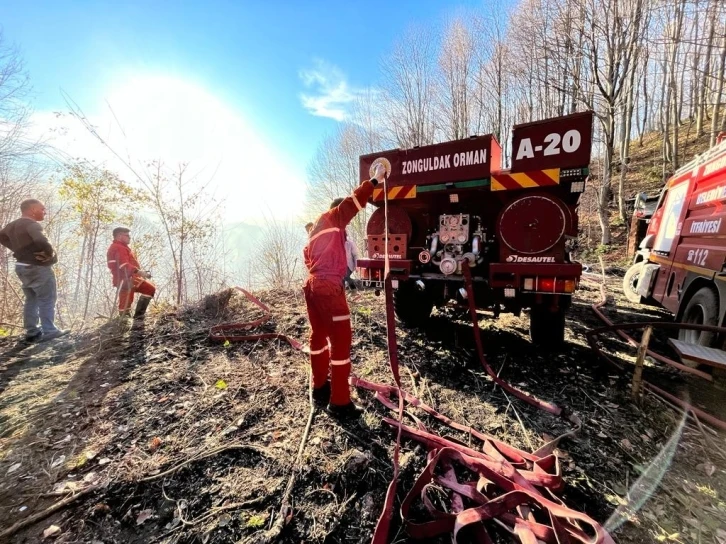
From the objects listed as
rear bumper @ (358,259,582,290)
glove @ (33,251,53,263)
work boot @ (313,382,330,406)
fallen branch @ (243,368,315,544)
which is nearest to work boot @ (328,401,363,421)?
work boot @ (313,382,330,406)

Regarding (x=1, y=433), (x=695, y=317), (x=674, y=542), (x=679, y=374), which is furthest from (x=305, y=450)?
(x=695, y=317)

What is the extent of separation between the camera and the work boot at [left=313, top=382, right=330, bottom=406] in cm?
288

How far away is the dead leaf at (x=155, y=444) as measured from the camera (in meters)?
2.31

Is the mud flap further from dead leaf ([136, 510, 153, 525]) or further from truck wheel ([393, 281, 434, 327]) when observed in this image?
dead leaf ([136, 510, 153, 525])

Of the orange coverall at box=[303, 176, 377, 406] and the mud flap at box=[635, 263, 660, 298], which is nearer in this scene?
the orange coverall at box=[303, 176, 377, 406]

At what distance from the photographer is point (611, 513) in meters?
1.83

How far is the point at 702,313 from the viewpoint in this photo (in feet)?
11.5

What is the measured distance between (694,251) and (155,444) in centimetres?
568

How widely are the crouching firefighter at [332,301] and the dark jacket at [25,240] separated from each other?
4.04 metres

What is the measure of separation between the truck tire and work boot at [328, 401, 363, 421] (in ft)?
7.61

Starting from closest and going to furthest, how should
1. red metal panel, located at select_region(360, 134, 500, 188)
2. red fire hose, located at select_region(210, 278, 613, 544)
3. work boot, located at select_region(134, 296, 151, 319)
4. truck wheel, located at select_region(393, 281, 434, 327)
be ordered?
1. red fire hose, located at select_region(210, 278, 613, 544)
2. red metal panel, located at select_region(360, 134, 500, 188)
3. truck wheel, located at select_region(393, 281, 434, 327)
4. work boot, located at select_region(134, 296, 151, 319)

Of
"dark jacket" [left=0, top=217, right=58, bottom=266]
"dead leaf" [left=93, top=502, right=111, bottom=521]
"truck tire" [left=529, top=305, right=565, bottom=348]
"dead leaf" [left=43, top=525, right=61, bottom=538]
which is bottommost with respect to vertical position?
"dead leaf" [left=43, top=525, right=61, bottom=538]

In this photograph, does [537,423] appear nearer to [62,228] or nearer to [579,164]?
[579,164]

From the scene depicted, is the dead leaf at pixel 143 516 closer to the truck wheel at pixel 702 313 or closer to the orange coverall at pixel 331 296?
the orange coverall at pixel 331 296
